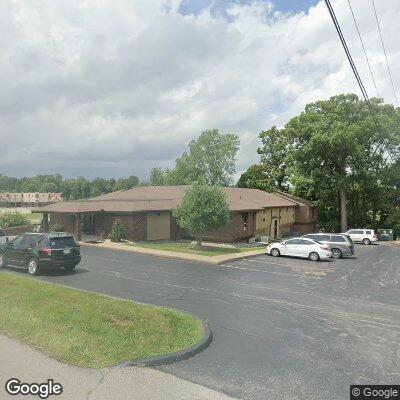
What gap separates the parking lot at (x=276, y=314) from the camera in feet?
24.1

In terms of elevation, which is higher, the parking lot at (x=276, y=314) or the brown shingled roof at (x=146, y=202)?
the brown shingled roof at (x=146, y=202)

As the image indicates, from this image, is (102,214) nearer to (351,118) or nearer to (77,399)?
(77,399)

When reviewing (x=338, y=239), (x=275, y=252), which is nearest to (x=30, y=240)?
(x=275, y=252)

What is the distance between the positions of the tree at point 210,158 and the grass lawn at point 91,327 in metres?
60.8

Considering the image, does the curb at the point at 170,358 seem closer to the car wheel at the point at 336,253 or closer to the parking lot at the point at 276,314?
the parking lot at the point at 276,314

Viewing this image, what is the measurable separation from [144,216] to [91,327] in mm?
24059

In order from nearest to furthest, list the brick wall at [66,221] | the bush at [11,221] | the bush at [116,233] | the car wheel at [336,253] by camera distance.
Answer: the car wheel at [336,253] → the bush at [116,233] → the brick wall at [66,221] → the bush at [11,221]

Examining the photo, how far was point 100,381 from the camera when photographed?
662cm

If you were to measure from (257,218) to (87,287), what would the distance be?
25.8 m

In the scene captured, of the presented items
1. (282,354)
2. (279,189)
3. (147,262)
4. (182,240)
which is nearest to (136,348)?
(282,354)

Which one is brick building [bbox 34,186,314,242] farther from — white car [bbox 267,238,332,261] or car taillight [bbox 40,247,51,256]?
car taillight [bbox 40,247,51,256]

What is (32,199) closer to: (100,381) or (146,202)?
(146,202)

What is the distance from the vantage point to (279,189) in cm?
6191

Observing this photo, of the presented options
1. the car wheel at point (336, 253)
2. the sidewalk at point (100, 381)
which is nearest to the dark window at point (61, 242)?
the sidewalk at point (100, 381)
